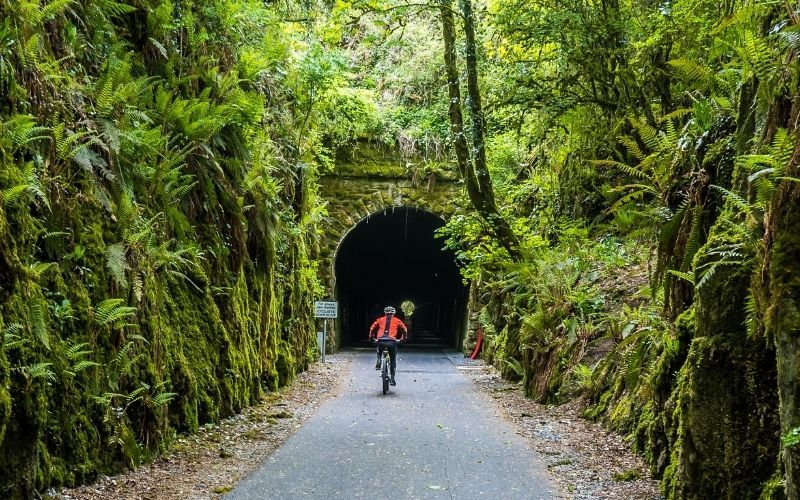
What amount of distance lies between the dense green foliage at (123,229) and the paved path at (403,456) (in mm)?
1307

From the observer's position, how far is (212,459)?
6.86 m

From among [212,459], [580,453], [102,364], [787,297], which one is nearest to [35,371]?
[102,364]

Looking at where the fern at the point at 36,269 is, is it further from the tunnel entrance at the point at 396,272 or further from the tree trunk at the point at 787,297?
the tunnel entrance at the point at 396,272

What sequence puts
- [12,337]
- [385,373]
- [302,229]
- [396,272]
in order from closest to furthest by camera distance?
[12,337]
[385,373]
[302,229]
[396,272]

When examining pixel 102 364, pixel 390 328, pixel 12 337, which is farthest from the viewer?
pixel 390 328

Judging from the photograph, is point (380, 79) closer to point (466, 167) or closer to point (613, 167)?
point (466, 167)

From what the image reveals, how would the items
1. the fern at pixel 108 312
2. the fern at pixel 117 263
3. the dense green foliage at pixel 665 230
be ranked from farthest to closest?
the fern at pixel 117 263
the fern at pixel 108 312
the dense green foliage at pixel 665 230

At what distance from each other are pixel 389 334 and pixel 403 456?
6.02 m

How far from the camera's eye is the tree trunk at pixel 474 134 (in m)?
12.8

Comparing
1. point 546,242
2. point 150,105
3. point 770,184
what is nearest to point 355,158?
point 546,242

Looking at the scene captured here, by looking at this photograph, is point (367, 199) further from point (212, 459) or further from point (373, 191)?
point (212, 459)

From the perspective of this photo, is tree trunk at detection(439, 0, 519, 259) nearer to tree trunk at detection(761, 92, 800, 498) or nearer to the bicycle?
the bicycle

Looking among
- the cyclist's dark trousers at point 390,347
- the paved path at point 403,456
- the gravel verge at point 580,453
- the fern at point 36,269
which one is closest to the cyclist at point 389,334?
the cyclist's dark trousers at point 390,347

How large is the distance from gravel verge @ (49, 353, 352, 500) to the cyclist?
199cm
